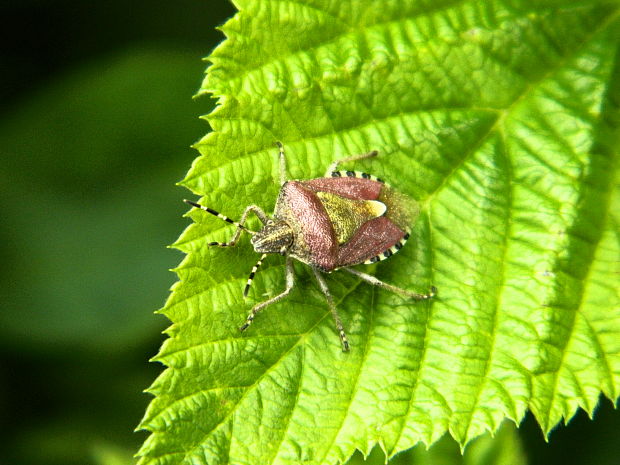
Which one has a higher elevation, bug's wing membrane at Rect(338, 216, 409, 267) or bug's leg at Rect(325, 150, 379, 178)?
bug's leg at Rect(325, 150, 379, 178)

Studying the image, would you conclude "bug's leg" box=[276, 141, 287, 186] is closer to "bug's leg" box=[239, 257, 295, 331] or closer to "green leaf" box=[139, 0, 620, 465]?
"green leaf" box=[139, 0, 620, 465]

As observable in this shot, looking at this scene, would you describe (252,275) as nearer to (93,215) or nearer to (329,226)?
(329,226)

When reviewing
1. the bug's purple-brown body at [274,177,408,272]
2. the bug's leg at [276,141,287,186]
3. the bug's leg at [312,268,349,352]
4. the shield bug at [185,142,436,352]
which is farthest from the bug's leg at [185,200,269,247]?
the bug's leg at [312,268,349,352]

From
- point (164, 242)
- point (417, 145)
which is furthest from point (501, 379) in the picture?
point (164, 242)

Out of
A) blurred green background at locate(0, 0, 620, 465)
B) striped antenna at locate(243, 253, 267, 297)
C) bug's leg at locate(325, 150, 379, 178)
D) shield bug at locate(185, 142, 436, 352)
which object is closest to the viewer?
striped antenna at locate(243, 253, 267, 297)

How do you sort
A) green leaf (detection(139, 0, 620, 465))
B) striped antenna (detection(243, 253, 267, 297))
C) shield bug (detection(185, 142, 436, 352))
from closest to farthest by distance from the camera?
green leaf (detection(139, 0, 620, 465)) → striped antenna (detection(243, 253, 267, 297)) → shield bug (detection(185, 142, 436, 352))

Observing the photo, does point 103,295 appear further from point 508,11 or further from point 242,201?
point 508,11

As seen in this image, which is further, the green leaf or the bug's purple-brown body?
the bug's purple-brown body
